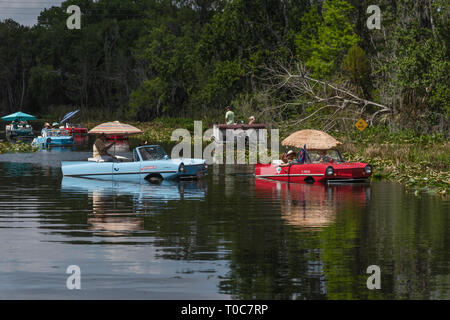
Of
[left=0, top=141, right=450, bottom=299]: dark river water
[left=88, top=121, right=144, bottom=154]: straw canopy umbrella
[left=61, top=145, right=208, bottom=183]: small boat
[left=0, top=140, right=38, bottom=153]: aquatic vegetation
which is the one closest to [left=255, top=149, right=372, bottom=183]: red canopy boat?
[left=0, top=141, right=450, bottom=299]: dark river water

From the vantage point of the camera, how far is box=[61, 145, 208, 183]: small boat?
106 ft

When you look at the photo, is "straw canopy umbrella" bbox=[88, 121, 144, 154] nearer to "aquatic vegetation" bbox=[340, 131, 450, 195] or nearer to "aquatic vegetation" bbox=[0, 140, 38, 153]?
"aquatic vegetation" bbox=[340, 131, 450, 195]

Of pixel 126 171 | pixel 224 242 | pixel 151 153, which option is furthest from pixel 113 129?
pixel 224 242

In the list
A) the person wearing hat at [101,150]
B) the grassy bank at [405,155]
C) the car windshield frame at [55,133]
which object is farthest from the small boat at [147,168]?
the car windshield frame at [55,133]

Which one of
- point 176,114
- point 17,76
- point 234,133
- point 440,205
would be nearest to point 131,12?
point 17,76

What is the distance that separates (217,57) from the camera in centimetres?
8438

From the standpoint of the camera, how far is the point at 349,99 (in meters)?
51.2

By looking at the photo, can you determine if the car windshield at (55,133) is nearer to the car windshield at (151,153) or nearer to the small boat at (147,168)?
the small boat at (147,168)

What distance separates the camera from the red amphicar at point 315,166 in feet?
103

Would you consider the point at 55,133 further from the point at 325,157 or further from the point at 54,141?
the point at 325,157

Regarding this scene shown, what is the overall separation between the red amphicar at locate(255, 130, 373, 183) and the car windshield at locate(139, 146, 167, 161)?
392 centimetres

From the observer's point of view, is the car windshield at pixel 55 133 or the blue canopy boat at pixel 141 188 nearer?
the blue canopy boat at pixel 141 188
